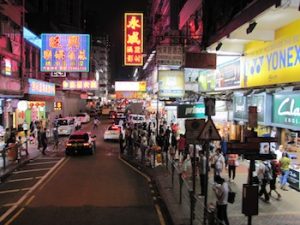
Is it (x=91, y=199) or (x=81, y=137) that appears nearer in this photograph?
(x=91, y=199)

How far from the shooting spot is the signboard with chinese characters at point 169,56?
21.7 meters

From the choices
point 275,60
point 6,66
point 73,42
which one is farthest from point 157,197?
point 6,66

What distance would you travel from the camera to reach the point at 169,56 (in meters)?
21.8

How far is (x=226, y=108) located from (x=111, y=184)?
353 inches

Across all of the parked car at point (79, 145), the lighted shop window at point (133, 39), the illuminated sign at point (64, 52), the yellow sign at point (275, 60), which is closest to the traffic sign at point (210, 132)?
the yellow sign at point (275, 60)

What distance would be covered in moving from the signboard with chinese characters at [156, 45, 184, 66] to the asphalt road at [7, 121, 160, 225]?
568cm

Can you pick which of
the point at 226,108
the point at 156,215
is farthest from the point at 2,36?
the point at 156,215

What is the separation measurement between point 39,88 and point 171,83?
15947 millimetres

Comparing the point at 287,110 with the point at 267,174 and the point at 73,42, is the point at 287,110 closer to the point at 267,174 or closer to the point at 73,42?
the point at 267,174

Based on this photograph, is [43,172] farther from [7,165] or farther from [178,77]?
[178,77]

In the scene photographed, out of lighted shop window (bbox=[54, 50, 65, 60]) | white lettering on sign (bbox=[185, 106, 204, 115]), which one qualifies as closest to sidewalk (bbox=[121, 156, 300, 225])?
white lettering on sign (bbox=[185, 106, 204, 115])

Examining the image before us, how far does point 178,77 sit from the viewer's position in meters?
26.2

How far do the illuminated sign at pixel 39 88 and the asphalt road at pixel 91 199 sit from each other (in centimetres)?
1396

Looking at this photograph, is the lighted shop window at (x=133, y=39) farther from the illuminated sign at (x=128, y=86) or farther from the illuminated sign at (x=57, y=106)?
the illuminated sign at (x=57, y=106)
